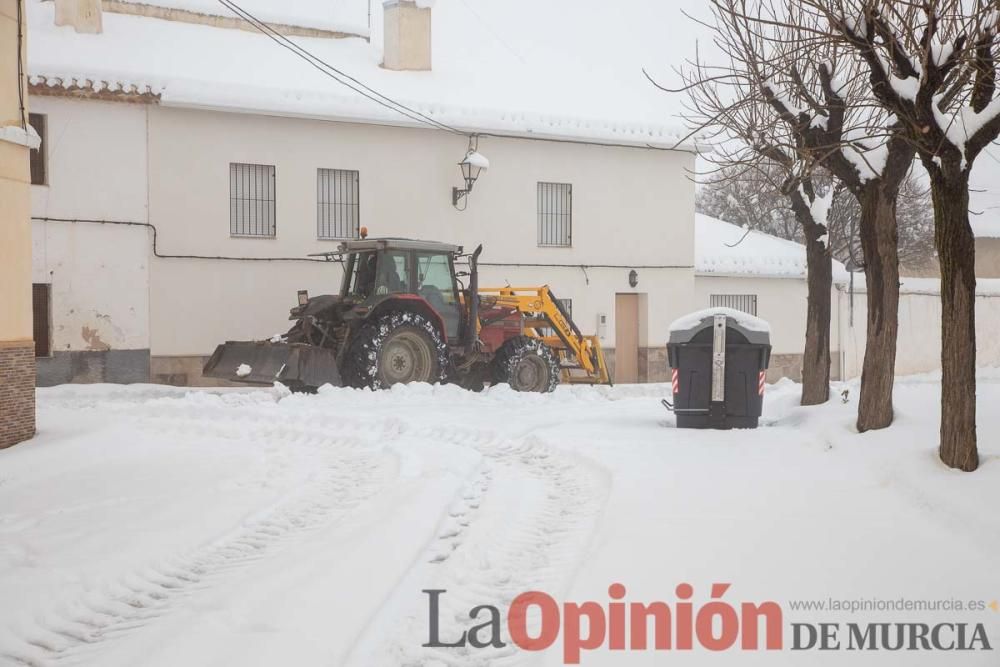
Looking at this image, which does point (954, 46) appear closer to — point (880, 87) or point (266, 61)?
point (880, 87)

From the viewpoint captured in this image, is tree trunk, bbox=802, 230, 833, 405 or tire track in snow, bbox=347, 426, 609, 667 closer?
tire track in snow, bbox=347, 426, 609, 667

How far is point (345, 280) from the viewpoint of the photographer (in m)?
15.5

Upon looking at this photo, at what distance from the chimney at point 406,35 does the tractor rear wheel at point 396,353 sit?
8.54m

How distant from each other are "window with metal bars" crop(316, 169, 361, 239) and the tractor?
8.90 feet

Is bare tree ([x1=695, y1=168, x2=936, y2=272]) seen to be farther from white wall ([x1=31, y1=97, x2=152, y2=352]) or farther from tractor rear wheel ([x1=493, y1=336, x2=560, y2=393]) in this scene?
white wall ([x1=31, y1=97, x2=152, y2=352])

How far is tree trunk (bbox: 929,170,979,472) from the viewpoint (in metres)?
7.36

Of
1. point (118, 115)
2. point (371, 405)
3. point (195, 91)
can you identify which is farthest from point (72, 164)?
point (371, 405)

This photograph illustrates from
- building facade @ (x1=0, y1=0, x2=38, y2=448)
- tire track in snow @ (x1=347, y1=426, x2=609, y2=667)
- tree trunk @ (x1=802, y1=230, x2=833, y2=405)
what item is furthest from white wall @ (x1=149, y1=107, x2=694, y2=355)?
tire track in snow @ (x1=347, y1=426, x2=609, y2=667)

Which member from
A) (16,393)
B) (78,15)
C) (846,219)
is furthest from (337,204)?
(846,219)

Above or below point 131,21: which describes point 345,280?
below

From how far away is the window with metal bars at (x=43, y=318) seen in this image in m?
16.7

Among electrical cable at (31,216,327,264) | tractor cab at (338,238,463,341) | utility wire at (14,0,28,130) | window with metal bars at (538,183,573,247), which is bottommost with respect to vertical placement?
tractor cab at (338,238,463,341)

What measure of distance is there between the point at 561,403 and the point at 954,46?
7.52 meters

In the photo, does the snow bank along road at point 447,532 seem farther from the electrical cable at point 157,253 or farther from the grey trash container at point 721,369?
the electrical cable at point 157,253
